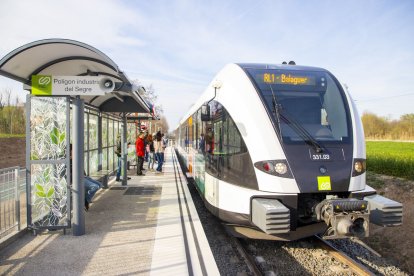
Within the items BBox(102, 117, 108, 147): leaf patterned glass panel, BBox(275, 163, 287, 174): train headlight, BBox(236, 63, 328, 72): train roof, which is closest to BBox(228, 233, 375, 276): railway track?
BBox(275, 163, 287, 174): train headlight

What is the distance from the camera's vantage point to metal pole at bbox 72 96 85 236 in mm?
5242

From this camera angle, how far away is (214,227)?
283 inches

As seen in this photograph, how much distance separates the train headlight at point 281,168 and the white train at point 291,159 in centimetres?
2

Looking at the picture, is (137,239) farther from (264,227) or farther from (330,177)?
(330,177)

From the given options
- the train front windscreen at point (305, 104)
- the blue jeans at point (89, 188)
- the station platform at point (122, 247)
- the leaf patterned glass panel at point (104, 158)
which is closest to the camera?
the station platform at point (122, 247)

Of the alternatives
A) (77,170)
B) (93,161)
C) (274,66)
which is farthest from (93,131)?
(274,66)

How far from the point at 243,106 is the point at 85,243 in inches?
122

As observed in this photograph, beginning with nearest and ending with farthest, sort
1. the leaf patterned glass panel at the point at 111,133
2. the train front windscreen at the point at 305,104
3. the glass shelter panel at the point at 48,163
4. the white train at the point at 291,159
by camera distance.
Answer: the white train at the point at 291,159 → the train front windscreen at the point at 305,104 → the glass shelter panel at the point at 48,163 → the leaf patterned glass panel at the point at 111,133

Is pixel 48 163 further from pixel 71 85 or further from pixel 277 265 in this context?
pixel 277 265

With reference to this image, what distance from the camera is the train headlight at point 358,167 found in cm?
501

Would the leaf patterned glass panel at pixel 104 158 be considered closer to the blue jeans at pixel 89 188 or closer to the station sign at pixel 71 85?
the blue jeans at pixel 89 188

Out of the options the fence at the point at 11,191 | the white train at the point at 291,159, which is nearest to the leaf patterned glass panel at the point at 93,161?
the fence at the point at 11,191

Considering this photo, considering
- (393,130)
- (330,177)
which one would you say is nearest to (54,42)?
(330,177)

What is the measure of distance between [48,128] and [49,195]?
1.07 meters
